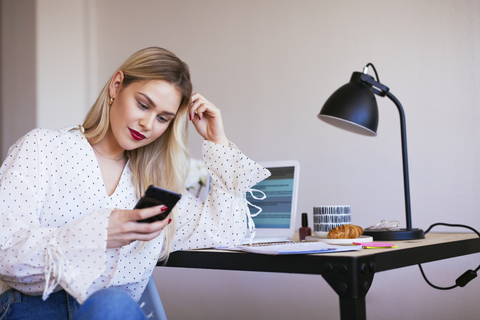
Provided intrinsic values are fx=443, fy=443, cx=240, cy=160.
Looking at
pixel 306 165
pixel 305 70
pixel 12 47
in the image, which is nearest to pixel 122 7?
pixel 12 47

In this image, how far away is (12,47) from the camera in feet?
8.59

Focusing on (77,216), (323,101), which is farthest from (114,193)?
(323,101)

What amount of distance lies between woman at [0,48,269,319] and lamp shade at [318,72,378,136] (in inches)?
11.8

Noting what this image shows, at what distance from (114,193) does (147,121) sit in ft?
0.68

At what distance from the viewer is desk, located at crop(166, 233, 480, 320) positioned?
752 millimetres

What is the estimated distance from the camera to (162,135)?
1.33m

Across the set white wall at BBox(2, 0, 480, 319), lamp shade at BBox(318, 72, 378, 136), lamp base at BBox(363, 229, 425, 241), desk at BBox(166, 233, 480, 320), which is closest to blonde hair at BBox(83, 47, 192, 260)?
desk at BBox(166, 233, 480, 320)

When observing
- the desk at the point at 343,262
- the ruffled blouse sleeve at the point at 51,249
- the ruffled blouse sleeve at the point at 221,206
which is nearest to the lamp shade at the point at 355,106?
the ruffled blouse sleeve at the point at 221,206

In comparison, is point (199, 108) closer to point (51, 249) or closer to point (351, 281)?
point (51, 249)

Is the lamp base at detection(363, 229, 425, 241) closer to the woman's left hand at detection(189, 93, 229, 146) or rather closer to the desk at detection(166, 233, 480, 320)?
the desk at detection(166, 233, 480, 320)

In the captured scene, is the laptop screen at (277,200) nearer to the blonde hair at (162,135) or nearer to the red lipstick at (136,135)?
the blonde hair at (162,135)

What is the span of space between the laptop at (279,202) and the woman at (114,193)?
0.30 metres

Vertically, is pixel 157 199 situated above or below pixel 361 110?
below

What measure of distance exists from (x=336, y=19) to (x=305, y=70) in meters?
0.26
